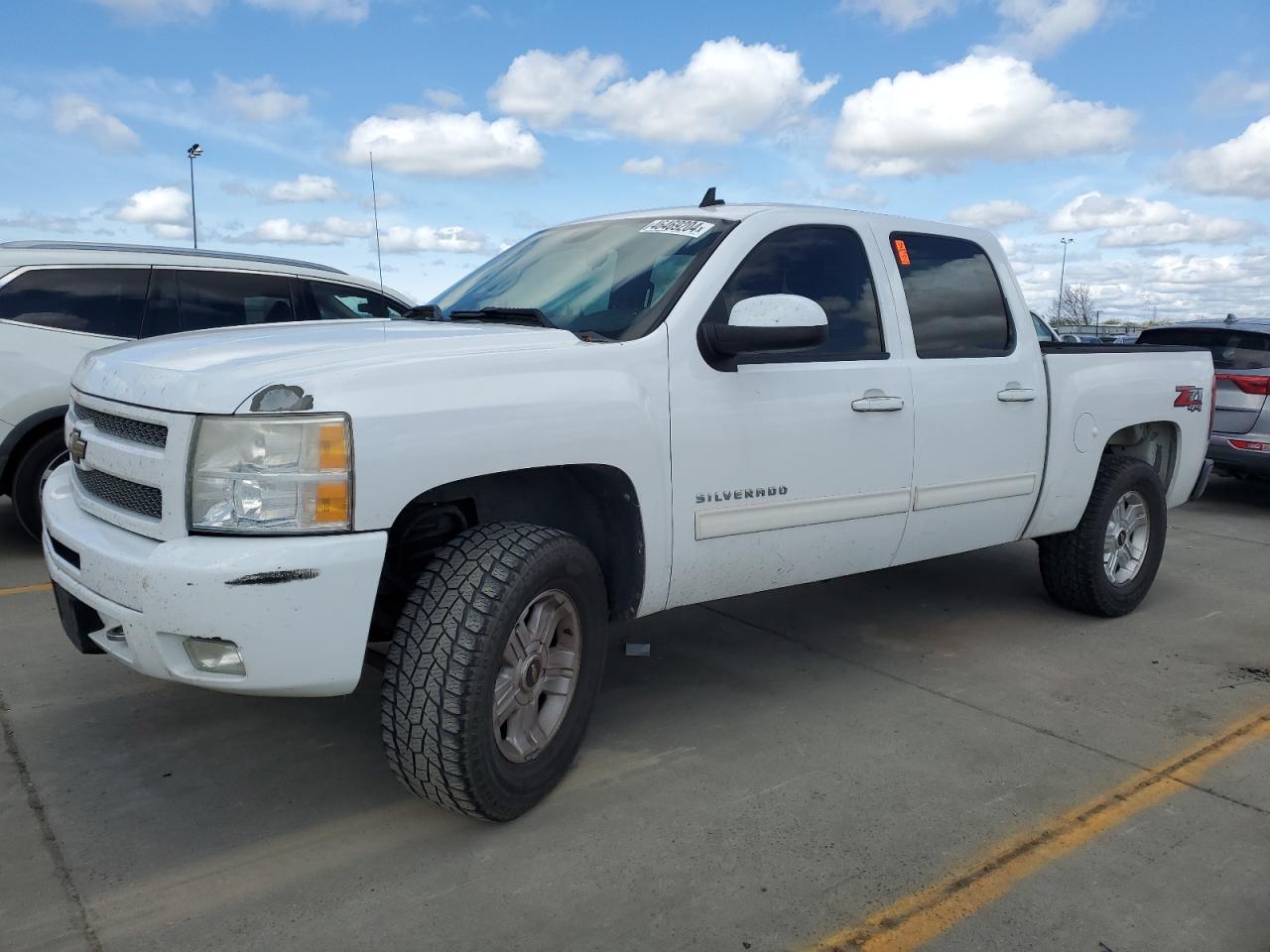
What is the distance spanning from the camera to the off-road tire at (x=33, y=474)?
600 cm

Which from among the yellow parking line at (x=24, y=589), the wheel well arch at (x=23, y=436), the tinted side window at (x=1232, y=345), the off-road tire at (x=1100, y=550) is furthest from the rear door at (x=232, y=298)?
the tinted side window at (x=1232, y=345)

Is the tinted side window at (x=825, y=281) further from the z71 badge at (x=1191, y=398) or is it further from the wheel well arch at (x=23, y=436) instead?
the wheel well arch at (x=23, y=436)

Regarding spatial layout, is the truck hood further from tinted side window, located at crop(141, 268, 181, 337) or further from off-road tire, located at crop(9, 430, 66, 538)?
tinted side window, located at crop(141, 268, 181, 337)

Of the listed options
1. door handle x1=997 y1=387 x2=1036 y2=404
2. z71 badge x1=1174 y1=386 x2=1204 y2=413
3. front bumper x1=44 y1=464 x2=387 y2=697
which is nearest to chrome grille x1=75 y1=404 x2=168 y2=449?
front bumper x1=44 y1=464 x2=387 y2=697

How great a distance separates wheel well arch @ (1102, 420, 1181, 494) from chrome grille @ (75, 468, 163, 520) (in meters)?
4.64

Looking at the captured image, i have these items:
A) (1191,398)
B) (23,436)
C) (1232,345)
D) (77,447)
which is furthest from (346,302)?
(1232,345)

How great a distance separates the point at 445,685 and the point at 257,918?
716mm

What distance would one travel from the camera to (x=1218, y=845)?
3023 millimetres

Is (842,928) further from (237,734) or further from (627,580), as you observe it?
(237,734)

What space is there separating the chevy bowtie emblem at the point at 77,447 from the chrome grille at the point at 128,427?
0.06 m

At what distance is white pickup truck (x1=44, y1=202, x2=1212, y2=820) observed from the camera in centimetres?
261

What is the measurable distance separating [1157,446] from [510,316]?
3.85 meters

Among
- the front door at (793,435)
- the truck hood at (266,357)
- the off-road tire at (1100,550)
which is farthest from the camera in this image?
the off-road tire at (1100,550)

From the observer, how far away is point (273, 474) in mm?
2570
